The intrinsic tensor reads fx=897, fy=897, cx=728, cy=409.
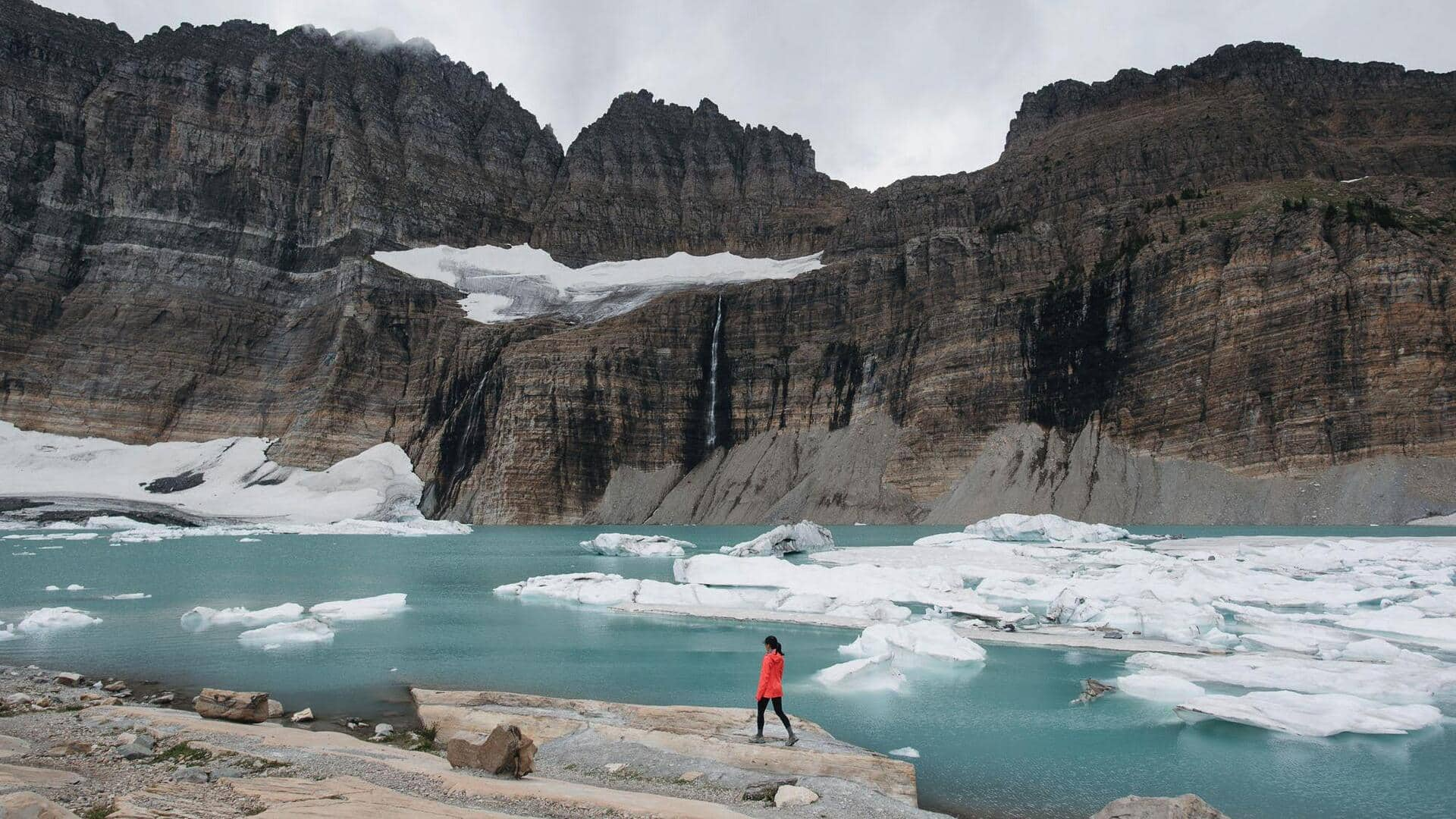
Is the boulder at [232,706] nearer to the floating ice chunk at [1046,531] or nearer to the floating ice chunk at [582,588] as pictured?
the floating ice chunk at [582,588]

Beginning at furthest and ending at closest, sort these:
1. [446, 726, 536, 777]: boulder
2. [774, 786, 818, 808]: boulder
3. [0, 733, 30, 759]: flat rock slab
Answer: [446, 726, 536, 777]: boulder
[0, 733, 30, 759]: flat rock slab
[774, 786, 818, 808]: boulder

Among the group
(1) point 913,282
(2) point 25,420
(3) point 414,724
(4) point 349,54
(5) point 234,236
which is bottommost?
(3) point 414,724

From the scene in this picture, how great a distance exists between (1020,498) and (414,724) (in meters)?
73.5

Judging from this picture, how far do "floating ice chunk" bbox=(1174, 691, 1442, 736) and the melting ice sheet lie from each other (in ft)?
354

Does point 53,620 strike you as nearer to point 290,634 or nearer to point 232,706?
point 290,634

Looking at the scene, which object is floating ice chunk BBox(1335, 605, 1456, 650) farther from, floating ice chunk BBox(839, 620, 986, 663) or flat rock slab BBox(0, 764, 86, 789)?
flat rock slab BBox(0, 764, 86, 789)

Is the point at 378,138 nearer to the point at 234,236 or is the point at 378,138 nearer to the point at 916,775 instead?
the point at 234,236

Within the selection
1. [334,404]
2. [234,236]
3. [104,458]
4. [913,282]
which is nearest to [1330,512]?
[913,282]

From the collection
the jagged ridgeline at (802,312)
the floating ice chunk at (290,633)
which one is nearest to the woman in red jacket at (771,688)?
the floating ice chunk at (290,633)

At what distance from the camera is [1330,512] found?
6662 centimetres

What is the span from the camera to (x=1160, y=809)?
29.7 ft

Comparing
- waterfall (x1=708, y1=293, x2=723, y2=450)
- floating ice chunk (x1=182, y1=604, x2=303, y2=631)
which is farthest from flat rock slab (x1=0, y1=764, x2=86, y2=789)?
waterfall (x1=708, y1=293, x2=723, y2=450)

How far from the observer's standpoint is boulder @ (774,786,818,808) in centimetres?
1009

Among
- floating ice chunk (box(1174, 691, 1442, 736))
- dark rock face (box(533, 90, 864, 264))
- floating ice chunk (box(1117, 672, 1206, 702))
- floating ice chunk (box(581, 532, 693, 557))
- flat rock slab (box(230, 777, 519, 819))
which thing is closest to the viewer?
flat rock slab (box(230, 777, 519, 819))
